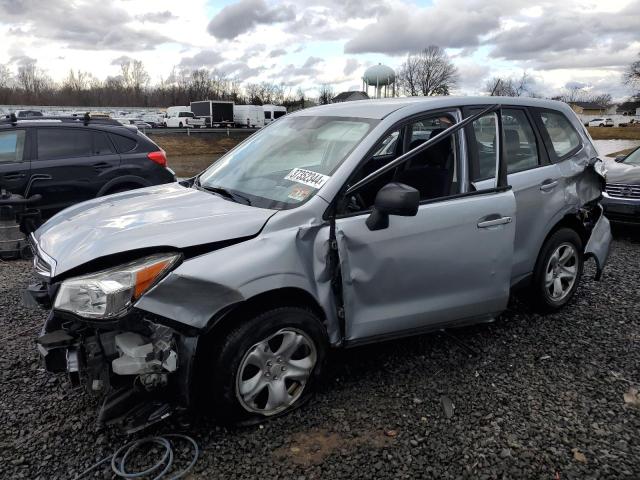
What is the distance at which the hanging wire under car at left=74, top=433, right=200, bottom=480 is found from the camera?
252 cm

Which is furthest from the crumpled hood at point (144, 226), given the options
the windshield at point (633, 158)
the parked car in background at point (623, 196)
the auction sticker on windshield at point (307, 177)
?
the windshield at point (633, 158)

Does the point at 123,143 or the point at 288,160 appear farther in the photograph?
the point at 123,143

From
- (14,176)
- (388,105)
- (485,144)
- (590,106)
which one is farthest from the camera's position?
(590,106)

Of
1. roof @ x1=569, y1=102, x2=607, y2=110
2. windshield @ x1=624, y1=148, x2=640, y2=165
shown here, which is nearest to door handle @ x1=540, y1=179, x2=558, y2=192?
windshield @ x1=624, y1=148, x2=640, y2=165

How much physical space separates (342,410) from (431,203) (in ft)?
4.56

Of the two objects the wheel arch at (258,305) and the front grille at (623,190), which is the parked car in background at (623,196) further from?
the wheel arch at (258,305)

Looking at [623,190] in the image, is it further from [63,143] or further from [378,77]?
[378,77]

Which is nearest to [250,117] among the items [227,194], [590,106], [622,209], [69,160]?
[69,160]

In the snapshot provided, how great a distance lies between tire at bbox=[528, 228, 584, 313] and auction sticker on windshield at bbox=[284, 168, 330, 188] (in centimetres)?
214

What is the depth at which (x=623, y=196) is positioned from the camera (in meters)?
7.60

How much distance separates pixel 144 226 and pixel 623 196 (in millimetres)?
7253

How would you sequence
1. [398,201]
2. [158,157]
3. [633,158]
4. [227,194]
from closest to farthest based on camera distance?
[398,201]
[227,194]
[158,157]
[633,158]

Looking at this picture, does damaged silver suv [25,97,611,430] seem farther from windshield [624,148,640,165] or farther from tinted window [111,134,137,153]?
windshield [624,148,640,165]

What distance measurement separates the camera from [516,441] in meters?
2.80
